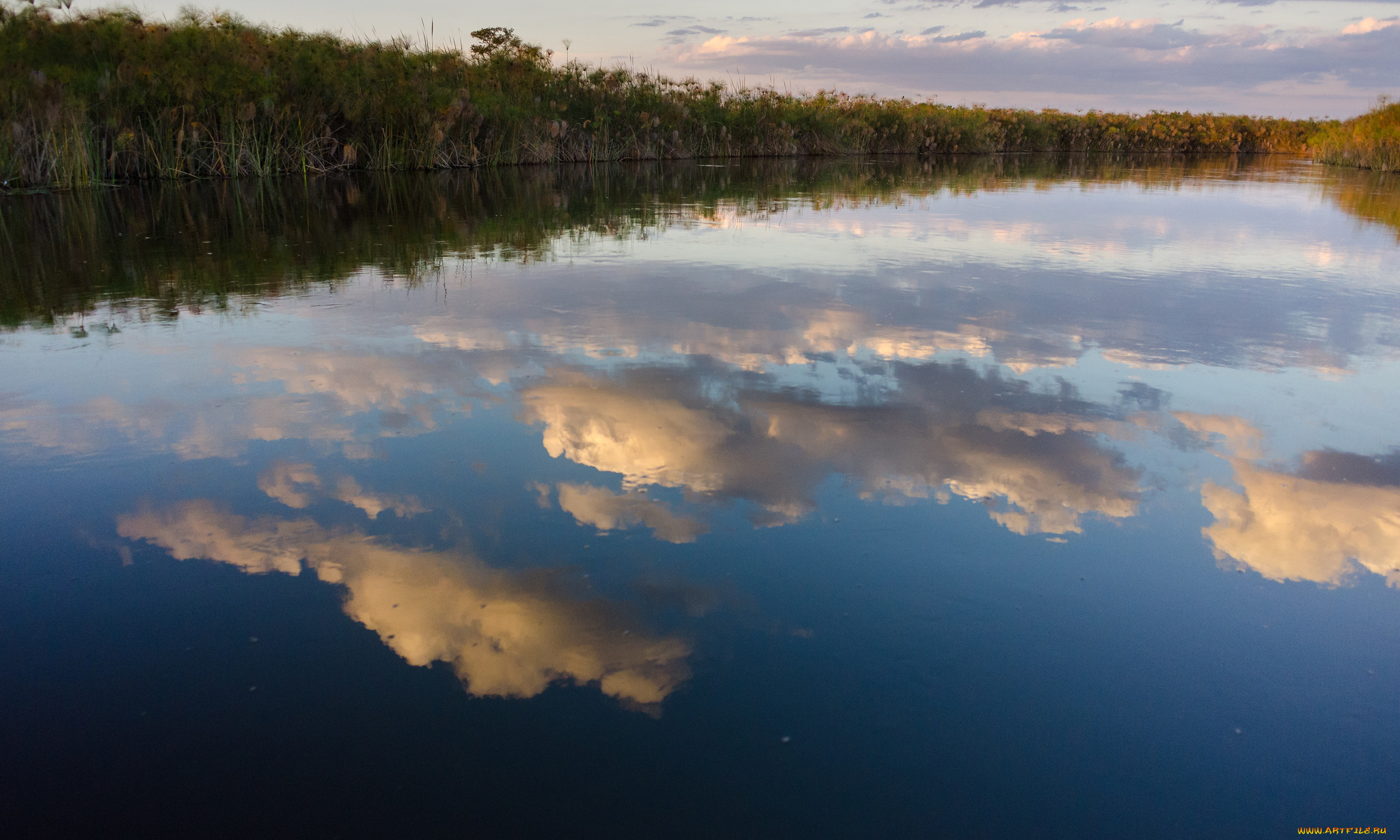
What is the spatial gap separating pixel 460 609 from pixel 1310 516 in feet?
8.01

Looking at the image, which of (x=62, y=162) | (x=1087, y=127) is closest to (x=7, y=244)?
(x=62, y=162)

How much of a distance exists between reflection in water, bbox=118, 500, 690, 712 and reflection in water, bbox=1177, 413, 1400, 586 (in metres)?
1.66

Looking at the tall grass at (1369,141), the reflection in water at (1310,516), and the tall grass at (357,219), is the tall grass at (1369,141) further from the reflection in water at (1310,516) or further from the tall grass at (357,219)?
the reflection in water at (1310,516)

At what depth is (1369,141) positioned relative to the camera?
67.7 feet

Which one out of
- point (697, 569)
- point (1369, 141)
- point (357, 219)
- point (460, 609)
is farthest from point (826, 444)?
A: point (1369, 141)

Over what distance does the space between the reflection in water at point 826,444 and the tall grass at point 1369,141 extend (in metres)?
21.8

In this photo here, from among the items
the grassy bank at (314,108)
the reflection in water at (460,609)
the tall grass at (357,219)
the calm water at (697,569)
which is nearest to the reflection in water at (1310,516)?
the calm water at (697,569)

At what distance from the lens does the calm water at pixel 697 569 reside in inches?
58.2

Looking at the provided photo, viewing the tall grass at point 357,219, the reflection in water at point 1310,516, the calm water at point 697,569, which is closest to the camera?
the calm water at point 697,569

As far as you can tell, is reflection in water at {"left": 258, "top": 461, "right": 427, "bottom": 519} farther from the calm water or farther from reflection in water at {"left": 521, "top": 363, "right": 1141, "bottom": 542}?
reflection in water at {"left": 521, "top": 363, "right": 1141, "bottom": 542}

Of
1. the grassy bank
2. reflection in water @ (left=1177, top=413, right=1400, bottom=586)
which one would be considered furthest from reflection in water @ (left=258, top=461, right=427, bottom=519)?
the grassy bank

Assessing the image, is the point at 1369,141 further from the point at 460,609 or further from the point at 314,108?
the point at 460,609

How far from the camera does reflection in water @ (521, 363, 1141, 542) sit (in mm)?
2529

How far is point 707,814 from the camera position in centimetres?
141
